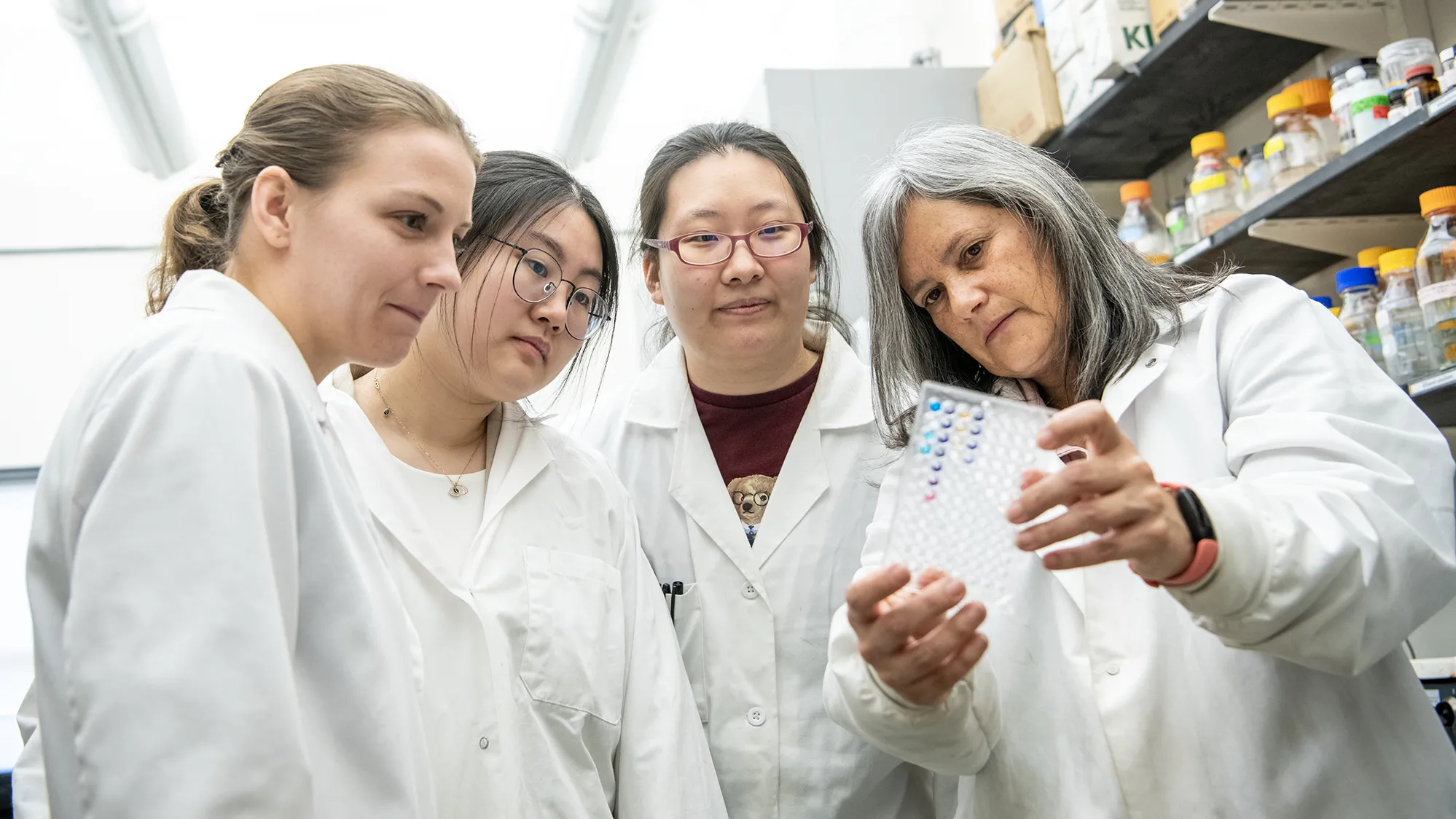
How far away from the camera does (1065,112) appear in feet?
8.54

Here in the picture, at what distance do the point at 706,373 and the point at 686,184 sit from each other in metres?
0.33

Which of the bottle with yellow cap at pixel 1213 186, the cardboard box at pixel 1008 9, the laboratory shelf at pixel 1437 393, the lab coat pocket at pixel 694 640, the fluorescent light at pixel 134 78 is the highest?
the fluorescent light at pixel 134 78

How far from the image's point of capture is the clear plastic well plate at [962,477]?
94 cm

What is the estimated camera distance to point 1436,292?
1668mm

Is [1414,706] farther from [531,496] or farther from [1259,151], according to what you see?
[1259,151]

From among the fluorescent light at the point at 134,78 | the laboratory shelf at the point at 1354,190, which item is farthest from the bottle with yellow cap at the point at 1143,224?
the fluorescent light at the point at 134,78

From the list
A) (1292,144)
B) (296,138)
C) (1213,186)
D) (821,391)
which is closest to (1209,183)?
(1213,186)

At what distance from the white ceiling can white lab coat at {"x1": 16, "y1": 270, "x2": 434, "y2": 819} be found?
234 cm

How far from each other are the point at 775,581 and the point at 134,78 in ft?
7.68

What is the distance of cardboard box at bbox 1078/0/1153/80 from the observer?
228 cm

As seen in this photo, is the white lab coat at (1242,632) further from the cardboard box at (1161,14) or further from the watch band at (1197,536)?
the cardboard box at (1161,14)

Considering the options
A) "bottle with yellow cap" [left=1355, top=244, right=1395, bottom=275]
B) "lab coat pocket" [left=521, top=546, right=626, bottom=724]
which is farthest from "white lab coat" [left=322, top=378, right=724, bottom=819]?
"bottle with yellow cap" [left=1355, top=244, right=1395, bottom=275]

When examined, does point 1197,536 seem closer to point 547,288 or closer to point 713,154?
point 547,288

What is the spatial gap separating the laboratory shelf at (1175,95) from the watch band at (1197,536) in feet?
5.03
